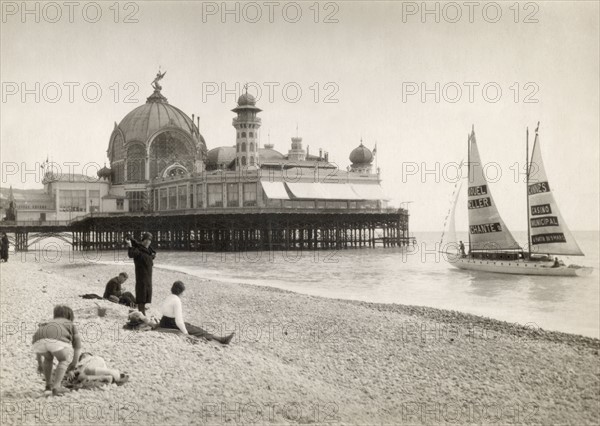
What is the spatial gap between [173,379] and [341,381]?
2757 mm

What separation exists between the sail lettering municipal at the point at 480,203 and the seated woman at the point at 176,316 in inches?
1097

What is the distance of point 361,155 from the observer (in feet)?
254

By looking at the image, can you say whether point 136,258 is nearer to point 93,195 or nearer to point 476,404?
point 476,404

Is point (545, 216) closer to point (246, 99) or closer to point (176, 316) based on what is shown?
point (176, 316)

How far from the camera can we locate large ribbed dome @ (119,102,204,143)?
72125mm

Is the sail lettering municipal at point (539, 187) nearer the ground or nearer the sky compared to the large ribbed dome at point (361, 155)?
nearer the ground

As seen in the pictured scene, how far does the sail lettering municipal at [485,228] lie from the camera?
116 feet

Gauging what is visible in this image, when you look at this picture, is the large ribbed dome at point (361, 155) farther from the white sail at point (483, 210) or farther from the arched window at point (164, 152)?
the white sail at point (483, 210)

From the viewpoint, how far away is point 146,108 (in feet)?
244

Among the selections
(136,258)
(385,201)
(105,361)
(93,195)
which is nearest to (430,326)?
(136,258)

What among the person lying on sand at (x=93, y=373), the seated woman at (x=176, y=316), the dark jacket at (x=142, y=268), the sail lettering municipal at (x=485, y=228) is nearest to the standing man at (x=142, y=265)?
the dark jacket at (x=142, y=268)

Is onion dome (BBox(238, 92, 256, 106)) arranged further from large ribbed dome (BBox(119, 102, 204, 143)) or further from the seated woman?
the seated woman

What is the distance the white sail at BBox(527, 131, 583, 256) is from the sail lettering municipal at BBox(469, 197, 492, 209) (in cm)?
248

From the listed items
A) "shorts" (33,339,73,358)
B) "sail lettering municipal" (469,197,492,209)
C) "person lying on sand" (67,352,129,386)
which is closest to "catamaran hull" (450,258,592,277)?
"sail lettering municipal" (469,197,492,209)
